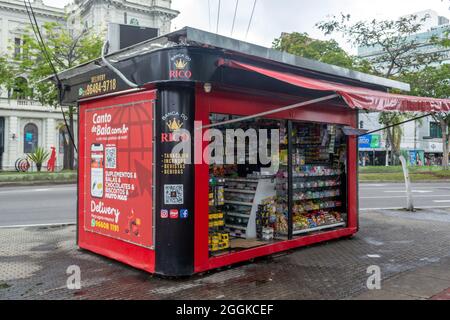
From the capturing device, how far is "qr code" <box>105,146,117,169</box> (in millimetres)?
6848

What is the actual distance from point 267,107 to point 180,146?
198cm

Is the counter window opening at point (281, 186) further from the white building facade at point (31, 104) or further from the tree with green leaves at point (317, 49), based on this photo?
the white building facade at point (31, 104)

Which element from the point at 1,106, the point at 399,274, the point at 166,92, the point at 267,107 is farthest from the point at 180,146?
the point at 1,106

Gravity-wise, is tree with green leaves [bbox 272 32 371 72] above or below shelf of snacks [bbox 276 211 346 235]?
above

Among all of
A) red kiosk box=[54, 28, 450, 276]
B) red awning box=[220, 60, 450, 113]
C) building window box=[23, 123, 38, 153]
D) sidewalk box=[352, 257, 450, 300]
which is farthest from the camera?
building window box=[23, 123, 38, 153]

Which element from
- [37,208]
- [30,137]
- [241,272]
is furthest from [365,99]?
[30,137]

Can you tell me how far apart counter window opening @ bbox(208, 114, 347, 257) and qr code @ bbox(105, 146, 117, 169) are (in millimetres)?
1622

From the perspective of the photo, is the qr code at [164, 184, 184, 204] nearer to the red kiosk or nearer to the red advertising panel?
the red kiosk

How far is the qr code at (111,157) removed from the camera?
6.85 metres

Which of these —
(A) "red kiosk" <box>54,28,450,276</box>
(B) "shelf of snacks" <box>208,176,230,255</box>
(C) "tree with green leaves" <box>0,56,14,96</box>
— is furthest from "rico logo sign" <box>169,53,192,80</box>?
(C) "tree with green leaves" <box>0,56,14,96</box>

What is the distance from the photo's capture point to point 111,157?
6926 millimetres

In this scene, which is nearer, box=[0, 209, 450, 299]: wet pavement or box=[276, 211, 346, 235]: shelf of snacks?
box=[0, 209, 450, 299]: wet pavement

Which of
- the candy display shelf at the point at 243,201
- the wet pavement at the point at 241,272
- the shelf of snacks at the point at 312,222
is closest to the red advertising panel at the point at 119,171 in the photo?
the wet pavement at the point at 241,272

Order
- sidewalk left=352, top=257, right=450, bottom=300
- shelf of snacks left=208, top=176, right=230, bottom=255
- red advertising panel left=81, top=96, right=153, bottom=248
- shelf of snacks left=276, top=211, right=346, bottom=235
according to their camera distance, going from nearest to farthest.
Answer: sidewalk left=352, top=257, right=450, bottom=300
red advertising panel left=81, top=96, right=153, bottom=248
shelf of snacks left=208, top=176, right=230, bottom=255
shelf of snacks left=276, top=211, right=346, bottom=235
